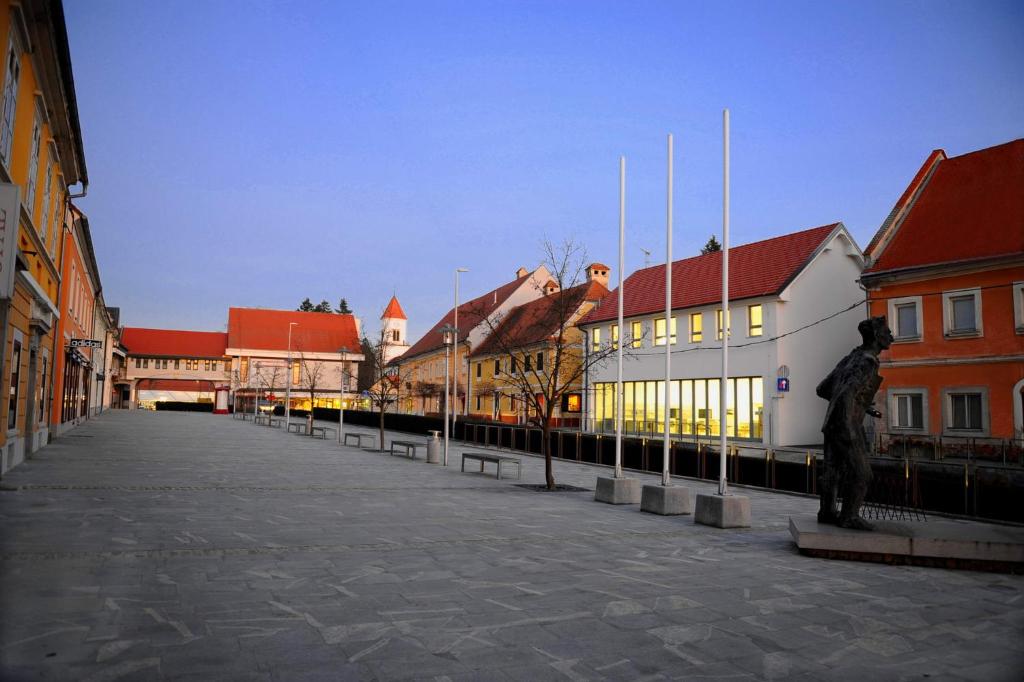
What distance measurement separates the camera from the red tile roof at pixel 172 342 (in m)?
91.6

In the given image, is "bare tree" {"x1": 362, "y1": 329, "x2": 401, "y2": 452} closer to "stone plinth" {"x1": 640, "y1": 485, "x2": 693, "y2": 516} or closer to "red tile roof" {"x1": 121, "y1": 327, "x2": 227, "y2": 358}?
"stone plinth" {"x1": 640, "y1": 485, "x2": 693, "y2": 516}

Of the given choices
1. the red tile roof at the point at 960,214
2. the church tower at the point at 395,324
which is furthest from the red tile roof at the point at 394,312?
the red tile roof at the point at 960,214

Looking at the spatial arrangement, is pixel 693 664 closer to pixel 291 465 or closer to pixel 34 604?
pixel 34 604

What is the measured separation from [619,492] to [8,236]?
1213cm

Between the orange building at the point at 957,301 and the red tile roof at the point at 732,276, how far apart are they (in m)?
4.02

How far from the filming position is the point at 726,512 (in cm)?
1168

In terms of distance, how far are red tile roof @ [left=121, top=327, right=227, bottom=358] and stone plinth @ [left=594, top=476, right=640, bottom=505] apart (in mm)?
88650

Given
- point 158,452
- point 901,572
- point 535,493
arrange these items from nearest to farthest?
1. point 901,572
2. point 535,493
3. point 158,452

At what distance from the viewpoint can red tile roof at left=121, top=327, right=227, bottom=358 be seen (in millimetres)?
91562

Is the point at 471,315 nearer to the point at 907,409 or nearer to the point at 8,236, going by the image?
the point at 907,409

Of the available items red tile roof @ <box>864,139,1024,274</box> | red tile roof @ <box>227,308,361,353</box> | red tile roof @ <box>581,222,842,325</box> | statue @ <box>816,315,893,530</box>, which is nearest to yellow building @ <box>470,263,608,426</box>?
red tile roof @ <box>581,222,842,325</box>

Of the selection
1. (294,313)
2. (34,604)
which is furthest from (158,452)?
(294,313)

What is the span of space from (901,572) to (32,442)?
20.9 metres

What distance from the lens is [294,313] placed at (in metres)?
99.4
